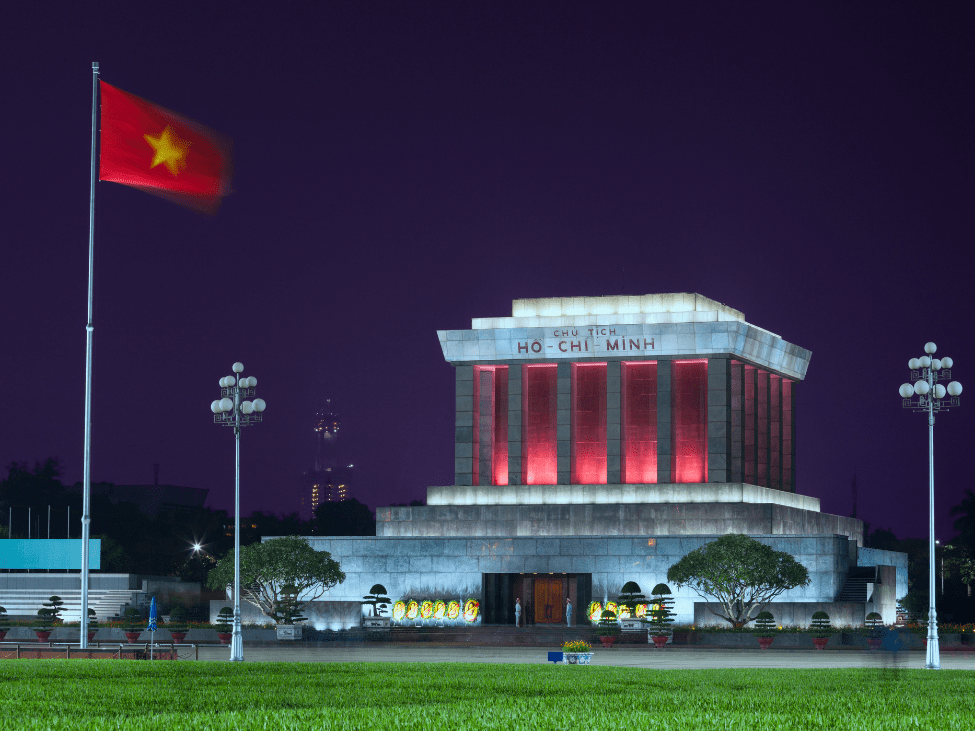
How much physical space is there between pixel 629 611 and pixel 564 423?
1527cm

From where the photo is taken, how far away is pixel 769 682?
27.3m

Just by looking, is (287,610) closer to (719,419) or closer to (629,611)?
(629,611)

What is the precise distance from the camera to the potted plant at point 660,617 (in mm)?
53438

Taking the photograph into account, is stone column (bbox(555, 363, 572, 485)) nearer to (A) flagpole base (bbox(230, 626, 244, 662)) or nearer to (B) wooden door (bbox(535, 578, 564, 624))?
(B) wooden door (bbox(535, 578, 564, 624))

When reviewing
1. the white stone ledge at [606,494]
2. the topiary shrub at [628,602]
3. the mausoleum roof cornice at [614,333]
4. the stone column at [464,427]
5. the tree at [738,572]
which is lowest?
the topiary shrub at [628,602]

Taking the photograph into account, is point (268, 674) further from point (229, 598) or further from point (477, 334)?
point (477, 334)

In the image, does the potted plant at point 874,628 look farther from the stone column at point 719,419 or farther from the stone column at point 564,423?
the stone column at point 564,423

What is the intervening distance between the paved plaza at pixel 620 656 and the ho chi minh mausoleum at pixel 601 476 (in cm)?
1258

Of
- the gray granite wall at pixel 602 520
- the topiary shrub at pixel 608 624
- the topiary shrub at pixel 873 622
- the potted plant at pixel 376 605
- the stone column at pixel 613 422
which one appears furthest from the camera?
the stone column at pixel 613 422

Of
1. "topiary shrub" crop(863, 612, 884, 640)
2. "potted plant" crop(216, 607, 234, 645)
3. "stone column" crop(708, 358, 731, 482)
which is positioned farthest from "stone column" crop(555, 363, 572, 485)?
"potted plant" crop(216, 607, 234, 645)

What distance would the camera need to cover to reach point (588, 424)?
72.4 metres

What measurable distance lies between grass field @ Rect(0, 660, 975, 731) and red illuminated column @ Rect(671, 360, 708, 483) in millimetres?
37966

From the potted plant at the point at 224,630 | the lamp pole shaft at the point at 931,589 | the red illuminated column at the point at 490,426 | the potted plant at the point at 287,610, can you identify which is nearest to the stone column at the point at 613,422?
the red illuminated column at the point at 490,426

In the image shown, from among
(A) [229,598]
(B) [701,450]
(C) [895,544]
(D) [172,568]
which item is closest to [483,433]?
(B) [701,450]
